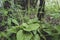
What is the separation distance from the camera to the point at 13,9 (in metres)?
3.44

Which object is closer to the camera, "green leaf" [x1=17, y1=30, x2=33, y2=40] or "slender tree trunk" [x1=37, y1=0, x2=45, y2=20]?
"green leaf" [x1=17, y1=30, x2=33, y2=40]

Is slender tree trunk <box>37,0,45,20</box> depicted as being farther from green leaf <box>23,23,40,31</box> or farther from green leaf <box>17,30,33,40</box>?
green leaf <box>17,30,33,40</box>

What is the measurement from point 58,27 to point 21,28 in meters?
0.55

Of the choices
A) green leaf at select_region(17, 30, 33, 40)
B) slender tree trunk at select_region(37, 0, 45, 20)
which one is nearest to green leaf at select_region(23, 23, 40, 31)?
green leaf at select_region(17, 30, 33, 40)

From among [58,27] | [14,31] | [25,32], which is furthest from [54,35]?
[14,31]

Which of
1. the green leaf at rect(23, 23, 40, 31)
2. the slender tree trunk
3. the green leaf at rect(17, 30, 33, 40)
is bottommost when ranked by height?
the green leaf at rect(17, 30, 33, 40)

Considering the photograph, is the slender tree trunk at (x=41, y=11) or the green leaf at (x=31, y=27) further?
the slender tree trunk at (x=41, y=11)

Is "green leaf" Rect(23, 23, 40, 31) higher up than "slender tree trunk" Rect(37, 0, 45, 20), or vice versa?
"slender tree trunk" Rect(37, 0, 45, 20)

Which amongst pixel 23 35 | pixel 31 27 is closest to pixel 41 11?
pixel 31 27

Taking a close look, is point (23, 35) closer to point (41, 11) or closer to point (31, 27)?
point (31, 27)

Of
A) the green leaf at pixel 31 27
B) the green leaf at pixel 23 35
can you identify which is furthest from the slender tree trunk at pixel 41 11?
the green leaf at pixel 23 35

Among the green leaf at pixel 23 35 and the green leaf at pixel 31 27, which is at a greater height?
the green leaf at pixel 31 27

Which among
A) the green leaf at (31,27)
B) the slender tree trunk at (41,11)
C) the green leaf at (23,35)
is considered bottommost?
the green leaf at (23,35)

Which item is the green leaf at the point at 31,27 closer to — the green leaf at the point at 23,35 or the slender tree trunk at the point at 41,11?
the green leaf at the point at 23,35
